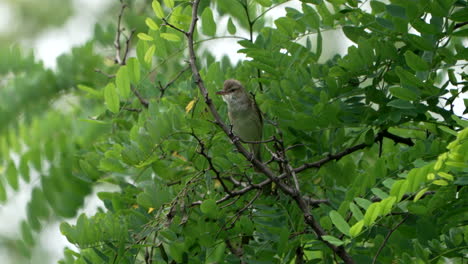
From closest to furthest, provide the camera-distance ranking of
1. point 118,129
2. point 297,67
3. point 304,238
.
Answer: point 304,238
point 297,67
point 118,129

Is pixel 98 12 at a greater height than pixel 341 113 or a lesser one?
greater

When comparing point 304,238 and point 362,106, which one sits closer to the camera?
point 304,238

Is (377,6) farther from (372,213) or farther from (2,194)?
(2,194)

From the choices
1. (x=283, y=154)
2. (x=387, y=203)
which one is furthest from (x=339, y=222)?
(x=283, y=154)

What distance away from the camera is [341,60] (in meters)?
2.63

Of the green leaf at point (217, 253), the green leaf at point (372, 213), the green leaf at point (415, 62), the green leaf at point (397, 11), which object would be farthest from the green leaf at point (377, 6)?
the green leaf at point (217, 253)

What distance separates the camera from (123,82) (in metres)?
2.71

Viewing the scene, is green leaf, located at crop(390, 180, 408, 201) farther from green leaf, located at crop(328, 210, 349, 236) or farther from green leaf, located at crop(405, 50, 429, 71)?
green leaf, located at crop(405, 50, 429, 71)

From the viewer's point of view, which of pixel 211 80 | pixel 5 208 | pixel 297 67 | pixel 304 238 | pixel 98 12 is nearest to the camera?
pixel 304 238

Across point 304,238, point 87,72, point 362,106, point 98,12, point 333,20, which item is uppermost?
point 98,12

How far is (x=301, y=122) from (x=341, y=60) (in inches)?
12.6

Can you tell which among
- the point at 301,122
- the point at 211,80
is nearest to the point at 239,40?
the point at 211,80

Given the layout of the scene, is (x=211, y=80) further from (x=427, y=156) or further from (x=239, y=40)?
(x=427, y=156)

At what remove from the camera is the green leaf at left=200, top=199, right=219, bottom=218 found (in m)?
2.33
